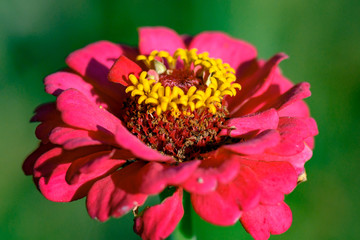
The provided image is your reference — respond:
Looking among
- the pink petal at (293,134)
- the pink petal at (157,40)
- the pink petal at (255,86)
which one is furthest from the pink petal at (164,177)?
the pink petal at (157,40)

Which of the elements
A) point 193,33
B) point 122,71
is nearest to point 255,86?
point 122,71

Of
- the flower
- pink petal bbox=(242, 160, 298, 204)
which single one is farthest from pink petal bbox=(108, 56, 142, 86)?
pink petal bbox=(242, 160, 298, 204)

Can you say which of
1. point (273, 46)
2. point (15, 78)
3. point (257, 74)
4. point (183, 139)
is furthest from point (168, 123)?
point (15, 78)

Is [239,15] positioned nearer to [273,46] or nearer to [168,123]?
[273,46]

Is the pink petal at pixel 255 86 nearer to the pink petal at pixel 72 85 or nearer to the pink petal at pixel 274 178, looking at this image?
the pink petal at pixel 274 178

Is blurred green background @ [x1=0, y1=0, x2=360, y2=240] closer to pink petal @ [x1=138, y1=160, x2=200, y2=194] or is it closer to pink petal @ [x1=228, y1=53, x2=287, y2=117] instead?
pink petal @ [x1=228, y1=53, x2=287, y2=117]
